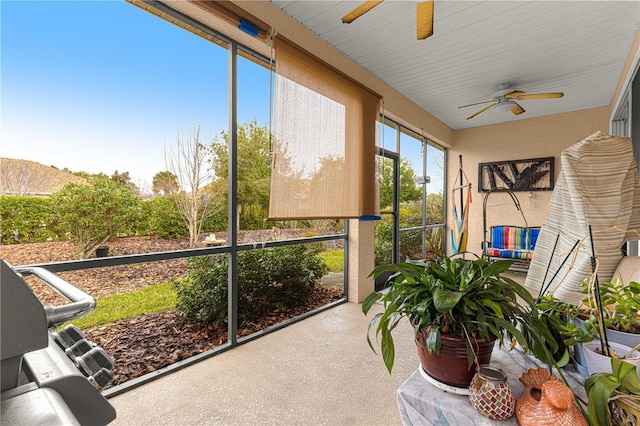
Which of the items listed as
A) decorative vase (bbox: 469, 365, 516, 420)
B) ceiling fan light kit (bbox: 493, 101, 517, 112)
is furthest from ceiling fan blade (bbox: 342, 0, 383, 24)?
ceiling fan light kit (bbox: 493, 101, 517, 112)

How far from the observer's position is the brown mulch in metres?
2.01

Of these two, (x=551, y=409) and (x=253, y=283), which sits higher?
(x=551, y=409)

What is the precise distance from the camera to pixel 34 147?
1.92 meters

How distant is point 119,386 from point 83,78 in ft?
6.71

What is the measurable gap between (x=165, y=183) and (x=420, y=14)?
220 cm

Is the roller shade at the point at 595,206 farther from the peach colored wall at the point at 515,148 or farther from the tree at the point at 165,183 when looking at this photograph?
the peach colored wall at the point at 515,148

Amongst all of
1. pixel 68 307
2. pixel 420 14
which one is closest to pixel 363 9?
pixel 420 14

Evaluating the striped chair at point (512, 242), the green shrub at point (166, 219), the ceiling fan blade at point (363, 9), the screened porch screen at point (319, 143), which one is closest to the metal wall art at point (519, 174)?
the striped chair at point (512, 242)

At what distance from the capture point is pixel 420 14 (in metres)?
1.79

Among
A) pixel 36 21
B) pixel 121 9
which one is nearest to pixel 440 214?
pixel 121 9

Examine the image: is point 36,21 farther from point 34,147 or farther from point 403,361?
point 403,361

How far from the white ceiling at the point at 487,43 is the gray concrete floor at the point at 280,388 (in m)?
2.68

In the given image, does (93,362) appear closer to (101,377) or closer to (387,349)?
(101,377)

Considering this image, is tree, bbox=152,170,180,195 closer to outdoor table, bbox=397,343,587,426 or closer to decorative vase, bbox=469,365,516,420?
outdoor table, bbox=397,343,587,426
